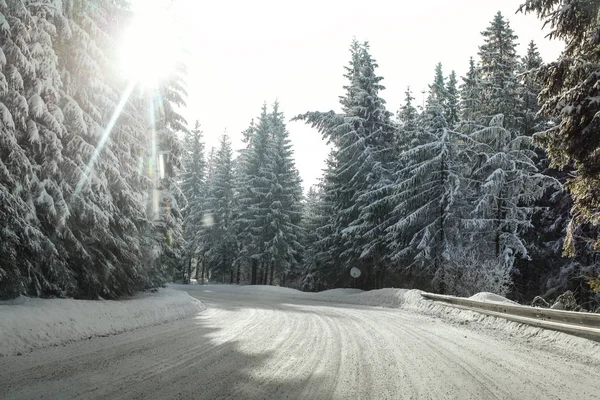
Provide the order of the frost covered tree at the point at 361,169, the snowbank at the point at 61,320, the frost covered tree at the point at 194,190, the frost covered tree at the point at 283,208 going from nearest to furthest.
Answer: the snowbank at the point at 61,320 < the frost covered tree at the point at 361,169 < the frost covered tree at the point at 283,208 < the frost covered tree at the point at 194,190

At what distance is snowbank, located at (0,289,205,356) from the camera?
21.6 ft

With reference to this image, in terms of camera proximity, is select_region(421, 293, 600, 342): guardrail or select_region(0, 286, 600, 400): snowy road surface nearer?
select_region(0, 286, 600, 400): snowy road surface

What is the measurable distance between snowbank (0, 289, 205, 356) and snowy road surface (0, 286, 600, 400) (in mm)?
424

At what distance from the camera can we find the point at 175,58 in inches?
705

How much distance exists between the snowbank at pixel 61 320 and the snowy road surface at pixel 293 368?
0.42 meters

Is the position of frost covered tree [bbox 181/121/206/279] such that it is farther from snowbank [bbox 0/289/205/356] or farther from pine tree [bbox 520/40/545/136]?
snowbank [bbox 0/289/205/356]

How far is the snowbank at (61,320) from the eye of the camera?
6593 mm

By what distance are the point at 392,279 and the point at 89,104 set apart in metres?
24.4

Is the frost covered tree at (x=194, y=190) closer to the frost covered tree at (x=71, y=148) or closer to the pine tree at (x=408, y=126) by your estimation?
the pine tree at (x=408, y=126)

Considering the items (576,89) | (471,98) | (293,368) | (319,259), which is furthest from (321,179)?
(293,368)

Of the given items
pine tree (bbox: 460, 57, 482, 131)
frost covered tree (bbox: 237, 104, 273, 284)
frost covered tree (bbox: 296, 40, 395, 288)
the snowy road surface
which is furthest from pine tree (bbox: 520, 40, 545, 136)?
the snowy road surface

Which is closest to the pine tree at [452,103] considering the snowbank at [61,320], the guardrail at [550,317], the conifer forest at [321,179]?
the conifer forest at [321,179]

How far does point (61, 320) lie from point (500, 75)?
26753 millimetres

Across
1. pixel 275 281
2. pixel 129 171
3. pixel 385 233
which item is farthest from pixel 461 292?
pixel 275 281
